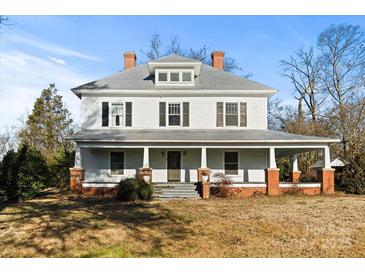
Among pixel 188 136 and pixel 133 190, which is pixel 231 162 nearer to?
pixel 188 136

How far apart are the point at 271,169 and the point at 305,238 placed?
940 cm

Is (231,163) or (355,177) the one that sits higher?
(231,163)

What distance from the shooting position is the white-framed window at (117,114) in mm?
20969

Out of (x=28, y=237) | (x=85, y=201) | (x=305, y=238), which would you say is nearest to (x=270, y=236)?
(x=305, y=238)

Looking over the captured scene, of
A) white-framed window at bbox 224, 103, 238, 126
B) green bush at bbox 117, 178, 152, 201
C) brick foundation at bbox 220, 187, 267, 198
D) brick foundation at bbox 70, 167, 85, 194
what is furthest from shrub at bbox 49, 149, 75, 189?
brick foundation at bbox 220, 187, 267, 198

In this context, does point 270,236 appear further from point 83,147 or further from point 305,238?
point 83,147

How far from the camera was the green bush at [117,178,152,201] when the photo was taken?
16000mm

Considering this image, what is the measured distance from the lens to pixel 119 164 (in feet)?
68.0

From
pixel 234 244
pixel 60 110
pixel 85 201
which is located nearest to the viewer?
pixel 234 244

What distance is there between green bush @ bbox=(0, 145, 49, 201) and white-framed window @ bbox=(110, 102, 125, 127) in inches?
200

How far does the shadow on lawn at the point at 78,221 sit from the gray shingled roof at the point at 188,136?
4398 millimetres

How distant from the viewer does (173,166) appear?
820 inches

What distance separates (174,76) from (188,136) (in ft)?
14.2

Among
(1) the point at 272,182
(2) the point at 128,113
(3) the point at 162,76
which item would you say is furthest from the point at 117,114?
(1) the point at 272,182
